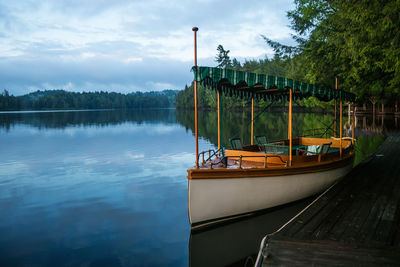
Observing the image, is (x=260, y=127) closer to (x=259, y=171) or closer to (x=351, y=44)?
(x=351, y=44)

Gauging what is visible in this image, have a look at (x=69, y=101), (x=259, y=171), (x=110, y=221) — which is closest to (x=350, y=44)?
(x=259, y=171)

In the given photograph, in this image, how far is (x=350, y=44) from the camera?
1388 centimetres

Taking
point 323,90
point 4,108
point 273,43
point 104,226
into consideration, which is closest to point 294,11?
point 273,43

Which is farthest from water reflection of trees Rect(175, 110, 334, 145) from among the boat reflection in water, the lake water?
the boat reflection in water

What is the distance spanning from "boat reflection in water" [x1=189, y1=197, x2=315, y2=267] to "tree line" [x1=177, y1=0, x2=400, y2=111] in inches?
344

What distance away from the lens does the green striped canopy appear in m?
6.27

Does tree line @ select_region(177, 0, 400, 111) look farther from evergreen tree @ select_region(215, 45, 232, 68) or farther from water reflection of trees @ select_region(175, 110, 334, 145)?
evergreen tree @ select_region(215, 45, 232, 68)

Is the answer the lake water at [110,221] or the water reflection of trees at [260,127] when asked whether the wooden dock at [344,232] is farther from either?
the water reflection of trees at [260,127]

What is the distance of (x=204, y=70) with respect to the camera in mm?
6180

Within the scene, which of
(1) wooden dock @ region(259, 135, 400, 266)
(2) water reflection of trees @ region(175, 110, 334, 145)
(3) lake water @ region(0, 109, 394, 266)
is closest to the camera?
(1) wooden dock @ region(259, 135, 400, 266)

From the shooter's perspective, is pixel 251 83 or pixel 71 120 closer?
pixel 251 83

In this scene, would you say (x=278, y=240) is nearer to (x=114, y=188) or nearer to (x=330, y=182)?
(x=330, y=182)

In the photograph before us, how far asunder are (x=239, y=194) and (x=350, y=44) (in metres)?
11.5

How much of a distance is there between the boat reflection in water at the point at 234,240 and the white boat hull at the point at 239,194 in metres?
0.37
